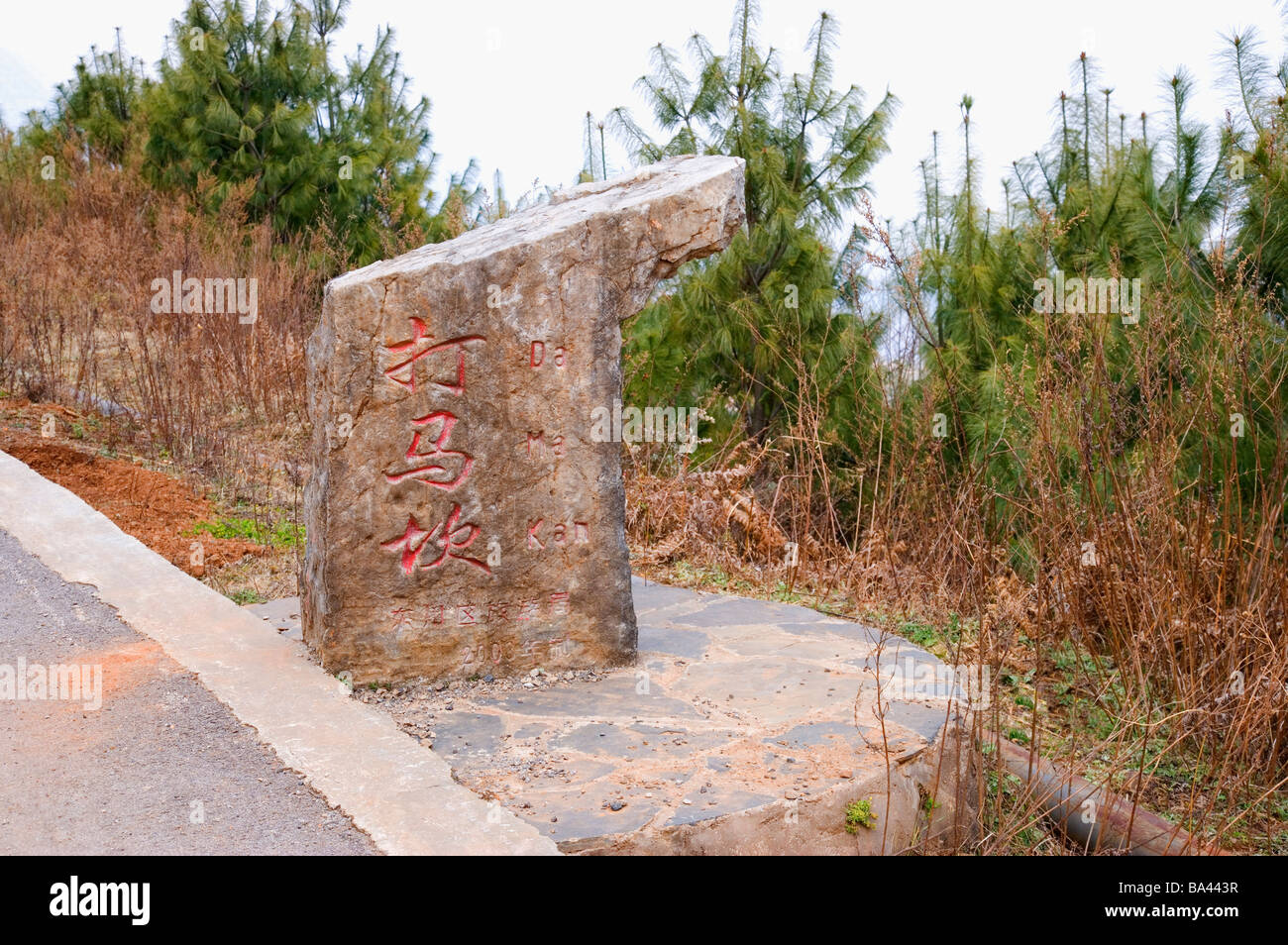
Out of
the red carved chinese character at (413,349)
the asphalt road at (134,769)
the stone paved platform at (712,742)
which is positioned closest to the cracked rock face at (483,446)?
the red carved chinese character at (413,349)

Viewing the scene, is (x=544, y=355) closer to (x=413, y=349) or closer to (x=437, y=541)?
(x=413, y=349)

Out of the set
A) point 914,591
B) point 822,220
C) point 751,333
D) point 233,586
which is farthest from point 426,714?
point 822,220

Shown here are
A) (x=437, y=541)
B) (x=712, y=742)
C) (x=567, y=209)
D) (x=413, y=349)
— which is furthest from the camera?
(x=567, y=209)

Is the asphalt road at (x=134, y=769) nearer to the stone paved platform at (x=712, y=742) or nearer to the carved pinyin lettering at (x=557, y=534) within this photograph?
the stone paved platform at (x=712, y=742)

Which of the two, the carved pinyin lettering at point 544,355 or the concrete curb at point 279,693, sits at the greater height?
the carved pinyin lettering at point 544,355

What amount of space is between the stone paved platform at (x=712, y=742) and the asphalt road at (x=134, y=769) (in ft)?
1.54

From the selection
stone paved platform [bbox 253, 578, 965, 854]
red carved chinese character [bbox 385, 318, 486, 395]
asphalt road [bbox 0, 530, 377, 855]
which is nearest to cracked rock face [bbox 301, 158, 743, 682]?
red carved chinese character [bbox 385, 318, 486, 395]

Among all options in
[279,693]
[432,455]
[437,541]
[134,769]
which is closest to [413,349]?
[432,455]

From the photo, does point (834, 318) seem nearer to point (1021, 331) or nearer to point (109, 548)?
point (1021, 331)

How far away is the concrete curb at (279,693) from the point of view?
9.72 ft

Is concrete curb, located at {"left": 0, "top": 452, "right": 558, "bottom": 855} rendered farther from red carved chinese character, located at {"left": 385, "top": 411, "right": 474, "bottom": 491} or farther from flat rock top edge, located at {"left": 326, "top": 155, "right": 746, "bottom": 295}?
flat rock top edge, located at {"left": 326, "top": 155, "right": 746, "bottom": 295}

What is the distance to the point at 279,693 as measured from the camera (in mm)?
3738

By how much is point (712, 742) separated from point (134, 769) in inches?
63.3

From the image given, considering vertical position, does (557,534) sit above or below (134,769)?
above
